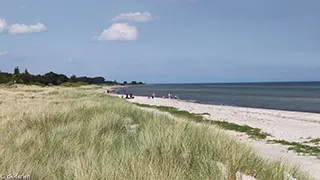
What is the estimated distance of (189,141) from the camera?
525 centimetres

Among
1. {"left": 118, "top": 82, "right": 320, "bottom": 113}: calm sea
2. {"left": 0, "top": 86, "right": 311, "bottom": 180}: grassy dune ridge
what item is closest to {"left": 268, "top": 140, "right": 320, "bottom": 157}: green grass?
{"left": 0, "top": 86, "right": 311, "bottom": 180}: grassy dune ridge

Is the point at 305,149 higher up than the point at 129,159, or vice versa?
the point at 129,159

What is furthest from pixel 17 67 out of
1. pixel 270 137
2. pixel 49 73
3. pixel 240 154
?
pixel 240 154

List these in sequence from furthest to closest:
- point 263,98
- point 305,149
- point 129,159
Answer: point 263,98 → point 305,149 → point 129,159

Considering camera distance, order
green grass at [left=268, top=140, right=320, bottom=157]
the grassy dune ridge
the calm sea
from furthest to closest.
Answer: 1. the calm sea
2. green grass at [left=268, top=140, right=320, bottom=157]
3. the grassy dune ridge

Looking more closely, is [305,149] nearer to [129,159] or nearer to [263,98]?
[129,159]

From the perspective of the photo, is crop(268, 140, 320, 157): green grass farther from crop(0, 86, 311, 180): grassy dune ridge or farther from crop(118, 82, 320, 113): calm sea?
crop(118, 82, 320, 113): calm sea

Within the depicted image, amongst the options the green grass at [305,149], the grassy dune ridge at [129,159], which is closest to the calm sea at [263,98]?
the green grass at [305,149]

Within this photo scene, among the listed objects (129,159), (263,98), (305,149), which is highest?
(129,159)

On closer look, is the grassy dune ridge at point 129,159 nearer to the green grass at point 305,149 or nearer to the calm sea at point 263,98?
the green grass at point 305,149

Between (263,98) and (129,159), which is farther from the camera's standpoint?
(263,98)

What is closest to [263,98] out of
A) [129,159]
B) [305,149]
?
[305,149]

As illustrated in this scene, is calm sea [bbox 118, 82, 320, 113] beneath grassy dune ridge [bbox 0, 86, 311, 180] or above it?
beneath

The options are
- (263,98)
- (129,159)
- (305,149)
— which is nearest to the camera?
(129,159)
